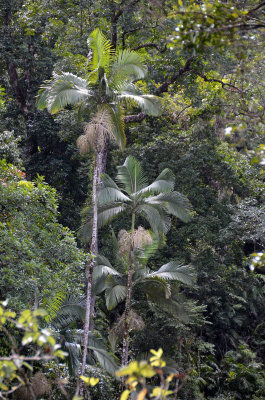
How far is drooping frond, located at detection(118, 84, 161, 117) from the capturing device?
34.9ft

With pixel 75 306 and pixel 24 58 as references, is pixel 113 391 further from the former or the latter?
pixel 24 58

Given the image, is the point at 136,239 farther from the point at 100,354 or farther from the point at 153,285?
the point at 100,354

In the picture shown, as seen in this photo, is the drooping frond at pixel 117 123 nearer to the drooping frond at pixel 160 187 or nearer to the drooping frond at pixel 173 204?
the drooping frond at pixel 160 187

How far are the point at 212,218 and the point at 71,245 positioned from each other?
24.6 ft

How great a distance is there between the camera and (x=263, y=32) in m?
4.61

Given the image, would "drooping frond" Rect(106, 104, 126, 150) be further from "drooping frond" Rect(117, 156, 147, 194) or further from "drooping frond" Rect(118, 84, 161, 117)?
"drooping frond" Rect(117, 156, 147, 194)

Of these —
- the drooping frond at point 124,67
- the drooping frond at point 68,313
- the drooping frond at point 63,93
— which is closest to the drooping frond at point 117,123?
the drooping frond at point 124,67

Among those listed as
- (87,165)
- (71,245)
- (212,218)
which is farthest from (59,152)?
(71,245)

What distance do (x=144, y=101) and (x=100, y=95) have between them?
0.94m

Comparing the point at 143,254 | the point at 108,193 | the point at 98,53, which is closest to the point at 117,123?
the point at 98,53

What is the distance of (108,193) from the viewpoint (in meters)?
11.8

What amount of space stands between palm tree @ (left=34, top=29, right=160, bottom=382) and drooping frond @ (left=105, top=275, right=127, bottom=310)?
5.40ft

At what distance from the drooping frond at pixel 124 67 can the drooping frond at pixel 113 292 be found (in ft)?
15.5

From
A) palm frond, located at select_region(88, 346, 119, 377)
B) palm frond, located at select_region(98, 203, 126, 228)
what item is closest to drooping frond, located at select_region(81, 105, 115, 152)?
palm frond, located at select_region(98, 203, 126, 228)
